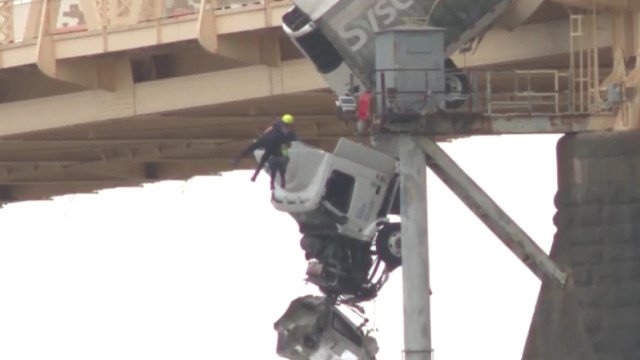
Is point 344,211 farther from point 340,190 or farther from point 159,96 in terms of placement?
point 159,96

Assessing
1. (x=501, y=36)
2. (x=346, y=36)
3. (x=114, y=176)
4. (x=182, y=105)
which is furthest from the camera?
(x=114, y=176)

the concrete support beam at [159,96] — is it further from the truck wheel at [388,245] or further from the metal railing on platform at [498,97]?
the truck wheel at [388,245]

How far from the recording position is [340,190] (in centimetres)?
6384

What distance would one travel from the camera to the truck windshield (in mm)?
63562

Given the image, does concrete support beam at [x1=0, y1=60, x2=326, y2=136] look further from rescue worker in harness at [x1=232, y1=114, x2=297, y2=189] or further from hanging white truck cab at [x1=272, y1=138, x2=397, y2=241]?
rescue worker in harness at [x1=232, y1=114, x2=297, y2=189]

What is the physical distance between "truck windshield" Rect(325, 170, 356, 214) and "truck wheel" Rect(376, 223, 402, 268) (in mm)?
861

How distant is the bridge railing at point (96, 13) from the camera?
230 feet

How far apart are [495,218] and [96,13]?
40.8ft

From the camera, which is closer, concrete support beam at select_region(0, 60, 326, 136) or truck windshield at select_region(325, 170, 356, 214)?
truck windshield at select_region(325, 170, 356, 214)

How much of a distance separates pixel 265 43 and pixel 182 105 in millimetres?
2868

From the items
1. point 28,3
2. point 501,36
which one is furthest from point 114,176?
point 501,36

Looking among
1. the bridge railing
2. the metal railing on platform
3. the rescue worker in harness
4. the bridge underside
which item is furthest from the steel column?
the bridge railing

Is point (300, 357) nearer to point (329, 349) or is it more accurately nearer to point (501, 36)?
point (329, 349)

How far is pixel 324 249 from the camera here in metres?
63.9
